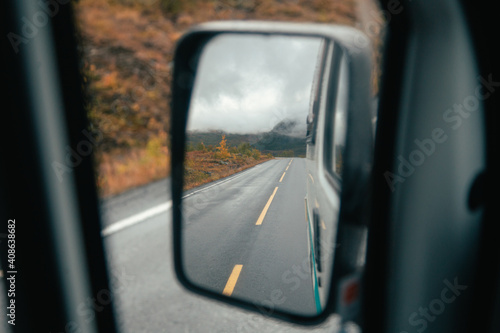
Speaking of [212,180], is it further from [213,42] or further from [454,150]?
[454,150]

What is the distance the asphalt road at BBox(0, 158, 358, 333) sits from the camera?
103 inches

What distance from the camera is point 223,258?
12.6ft

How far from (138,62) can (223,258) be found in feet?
54.3

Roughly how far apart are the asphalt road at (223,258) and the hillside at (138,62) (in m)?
4.75

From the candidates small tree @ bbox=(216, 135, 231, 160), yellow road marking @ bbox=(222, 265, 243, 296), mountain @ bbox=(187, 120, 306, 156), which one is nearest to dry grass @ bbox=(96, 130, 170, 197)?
yellow road marking @ bbox=(222, 265, 243, 296)

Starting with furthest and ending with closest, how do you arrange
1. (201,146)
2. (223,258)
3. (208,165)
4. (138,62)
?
(138,62), (223,258), (208,165), (201,146)

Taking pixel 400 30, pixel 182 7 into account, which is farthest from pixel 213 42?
pixel 182 7

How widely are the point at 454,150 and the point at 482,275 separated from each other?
0.44 metres

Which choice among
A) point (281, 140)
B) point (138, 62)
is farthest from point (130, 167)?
point (138, 62)

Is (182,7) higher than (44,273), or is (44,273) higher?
(182,7)

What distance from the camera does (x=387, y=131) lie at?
1206 millimetres

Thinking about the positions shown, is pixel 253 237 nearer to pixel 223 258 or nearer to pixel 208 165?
pixel 223 258

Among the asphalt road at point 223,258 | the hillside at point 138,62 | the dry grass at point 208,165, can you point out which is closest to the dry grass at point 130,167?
the hillside at point 138,62

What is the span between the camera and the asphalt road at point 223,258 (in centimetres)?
263
